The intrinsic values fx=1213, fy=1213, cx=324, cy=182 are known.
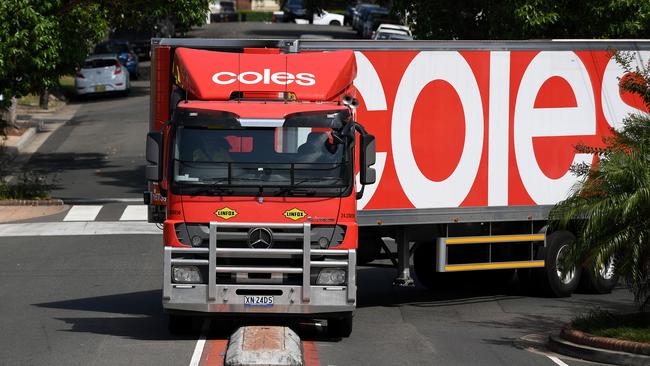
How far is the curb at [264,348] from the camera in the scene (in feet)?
38.3

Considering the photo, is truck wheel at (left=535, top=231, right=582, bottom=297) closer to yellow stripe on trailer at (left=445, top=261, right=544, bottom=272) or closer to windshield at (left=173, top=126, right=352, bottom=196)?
yellow stripe on trailer at (left=445, top=261, right=544, bottom=272)

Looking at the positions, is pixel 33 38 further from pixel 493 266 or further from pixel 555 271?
pixel 555 271

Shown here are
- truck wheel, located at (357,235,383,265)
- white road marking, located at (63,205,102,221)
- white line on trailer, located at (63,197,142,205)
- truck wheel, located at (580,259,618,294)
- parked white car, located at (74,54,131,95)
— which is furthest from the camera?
parked white car, located at (74,54,131,95)

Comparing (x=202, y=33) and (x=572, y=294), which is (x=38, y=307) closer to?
(x=572, y=294)

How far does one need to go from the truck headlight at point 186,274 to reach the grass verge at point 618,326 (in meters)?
4.49

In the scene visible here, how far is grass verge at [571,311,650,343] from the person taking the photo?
1357cm

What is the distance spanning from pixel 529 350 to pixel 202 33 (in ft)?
210

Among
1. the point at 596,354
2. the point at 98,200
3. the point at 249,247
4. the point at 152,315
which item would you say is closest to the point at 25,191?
the point at 98,200

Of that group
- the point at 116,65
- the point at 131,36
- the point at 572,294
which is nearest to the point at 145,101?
the point at 116,65

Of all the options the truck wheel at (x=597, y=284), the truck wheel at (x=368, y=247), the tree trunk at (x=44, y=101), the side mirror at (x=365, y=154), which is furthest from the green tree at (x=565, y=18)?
the tree trunk at (x=44, y=101)

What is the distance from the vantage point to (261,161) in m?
13.8

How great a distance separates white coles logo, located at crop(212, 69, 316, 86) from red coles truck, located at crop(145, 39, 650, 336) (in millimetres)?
18

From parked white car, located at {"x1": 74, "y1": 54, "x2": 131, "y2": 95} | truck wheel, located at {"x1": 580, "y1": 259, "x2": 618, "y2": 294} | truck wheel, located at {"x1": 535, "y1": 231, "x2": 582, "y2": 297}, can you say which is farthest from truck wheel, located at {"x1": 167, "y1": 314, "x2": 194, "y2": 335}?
parked white car, located at {"x1": 74, "y1": 54, "x2": 131, "y2": 95}

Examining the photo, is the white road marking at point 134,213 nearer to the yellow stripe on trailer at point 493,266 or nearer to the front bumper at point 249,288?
the yellow stripe on trailer at point 493,266
